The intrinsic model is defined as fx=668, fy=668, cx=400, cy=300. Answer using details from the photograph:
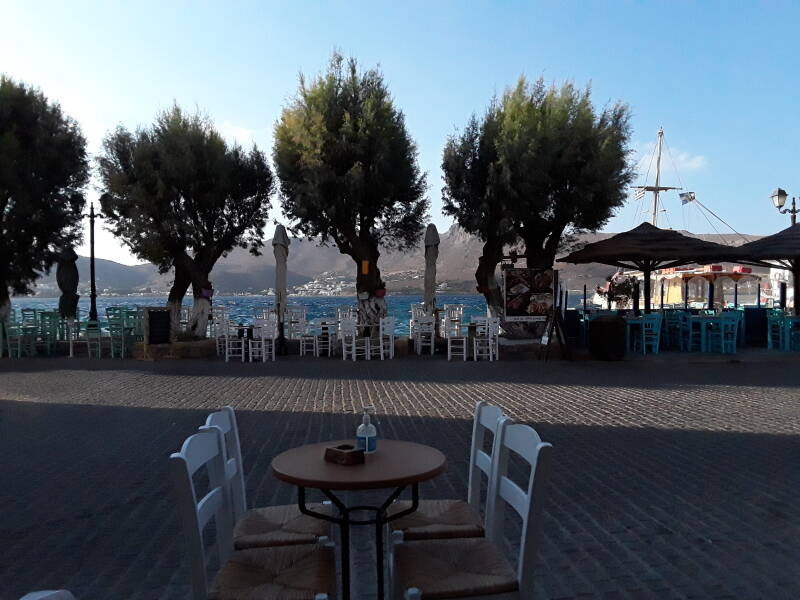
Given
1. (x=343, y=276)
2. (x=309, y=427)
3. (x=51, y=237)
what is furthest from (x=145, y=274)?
(x=309, y=427)

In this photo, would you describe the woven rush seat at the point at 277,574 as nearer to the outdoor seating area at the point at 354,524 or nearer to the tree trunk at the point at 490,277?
the outdoor seating area at the point at 354,524

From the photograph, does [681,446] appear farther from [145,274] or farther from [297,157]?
[145,274]

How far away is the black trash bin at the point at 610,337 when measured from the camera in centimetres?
1446

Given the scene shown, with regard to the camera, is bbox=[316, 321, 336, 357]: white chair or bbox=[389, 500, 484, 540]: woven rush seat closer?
bbox=[389, 500, 484, 540]: woven rush seat

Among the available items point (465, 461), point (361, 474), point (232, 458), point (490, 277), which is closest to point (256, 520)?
point (232, 458)

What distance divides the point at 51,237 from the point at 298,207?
756cm

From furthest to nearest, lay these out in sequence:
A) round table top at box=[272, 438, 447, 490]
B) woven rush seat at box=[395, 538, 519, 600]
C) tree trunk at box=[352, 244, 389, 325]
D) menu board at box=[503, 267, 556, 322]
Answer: tree trunk at box=[352, 244, 389, 325], menu board at box=[503, 267, 556, 322], round table top at box=[272, 438, 447, 490], woven rush seat at box=[395, 538, 519, 600]

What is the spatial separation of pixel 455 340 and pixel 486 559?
43.4 feet

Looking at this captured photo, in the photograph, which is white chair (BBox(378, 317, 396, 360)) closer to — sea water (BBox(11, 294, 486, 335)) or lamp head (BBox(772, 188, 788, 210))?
sea water (BBox(11, 294, 486, 335))

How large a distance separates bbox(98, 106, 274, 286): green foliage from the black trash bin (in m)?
9.68

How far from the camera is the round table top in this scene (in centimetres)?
264

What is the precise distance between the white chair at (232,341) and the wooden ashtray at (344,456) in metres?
12.4

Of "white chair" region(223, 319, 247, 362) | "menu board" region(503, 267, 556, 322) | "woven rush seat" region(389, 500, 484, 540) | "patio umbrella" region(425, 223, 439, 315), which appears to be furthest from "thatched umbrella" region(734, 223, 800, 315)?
"woven rush seat" region(389, 500, 484, 540)

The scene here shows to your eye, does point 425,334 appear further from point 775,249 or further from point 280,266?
point 775,249
